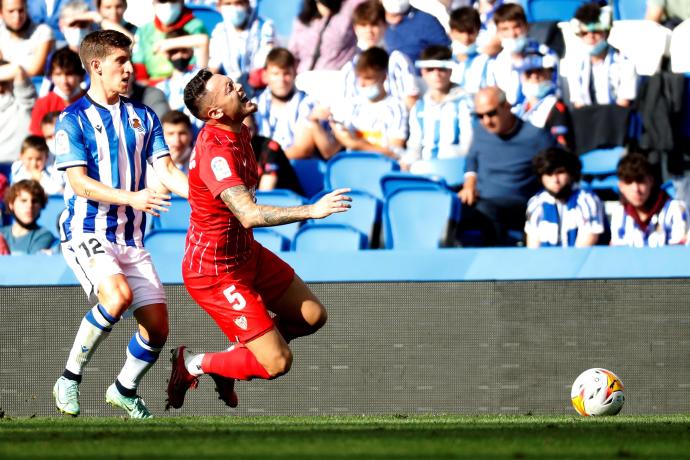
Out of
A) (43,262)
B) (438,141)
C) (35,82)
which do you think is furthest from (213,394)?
(35,82)

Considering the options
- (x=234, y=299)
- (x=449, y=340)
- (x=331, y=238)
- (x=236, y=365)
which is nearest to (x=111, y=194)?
(x=234, y=299)

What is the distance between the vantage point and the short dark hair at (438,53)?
1170 cm

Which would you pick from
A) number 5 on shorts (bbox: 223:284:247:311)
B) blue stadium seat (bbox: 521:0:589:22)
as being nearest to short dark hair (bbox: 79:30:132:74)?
number 5 on shorts (bbox: 223:284:247:311)

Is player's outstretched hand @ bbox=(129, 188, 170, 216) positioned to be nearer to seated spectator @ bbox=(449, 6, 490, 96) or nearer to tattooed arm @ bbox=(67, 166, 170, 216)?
tattooed arm @ bbox=(67, 166, 170, 216)

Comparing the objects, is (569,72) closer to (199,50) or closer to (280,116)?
(280,116)

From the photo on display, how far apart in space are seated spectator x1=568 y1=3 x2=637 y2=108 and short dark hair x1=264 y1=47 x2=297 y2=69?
2692mm

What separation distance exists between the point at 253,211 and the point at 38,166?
591 cm

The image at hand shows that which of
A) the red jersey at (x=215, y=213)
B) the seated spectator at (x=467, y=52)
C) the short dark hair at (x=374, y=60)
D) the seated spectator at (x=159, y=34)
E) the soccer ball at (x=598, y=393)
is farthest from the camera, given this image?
the seated spectator at (x=159, y=34)

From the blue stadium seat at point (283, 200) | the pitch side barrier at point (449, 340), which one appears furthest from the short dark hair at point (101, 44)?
the blue stadium seat at point (283, 200)

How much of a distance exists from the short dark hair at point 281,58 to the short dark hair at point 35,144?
234cm

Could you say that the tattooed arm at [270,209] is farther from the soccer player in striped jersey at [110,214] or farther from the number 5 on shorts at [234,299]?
the soccer player in striped jersey at [110,214]

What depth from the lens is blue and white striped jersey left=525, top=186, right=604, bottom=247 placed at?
9992 millimetres

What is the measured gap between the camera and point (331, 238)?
1007 centimetres

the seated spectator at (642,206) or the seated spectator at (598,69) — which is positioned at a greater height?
the seated spectator at (598,69)
